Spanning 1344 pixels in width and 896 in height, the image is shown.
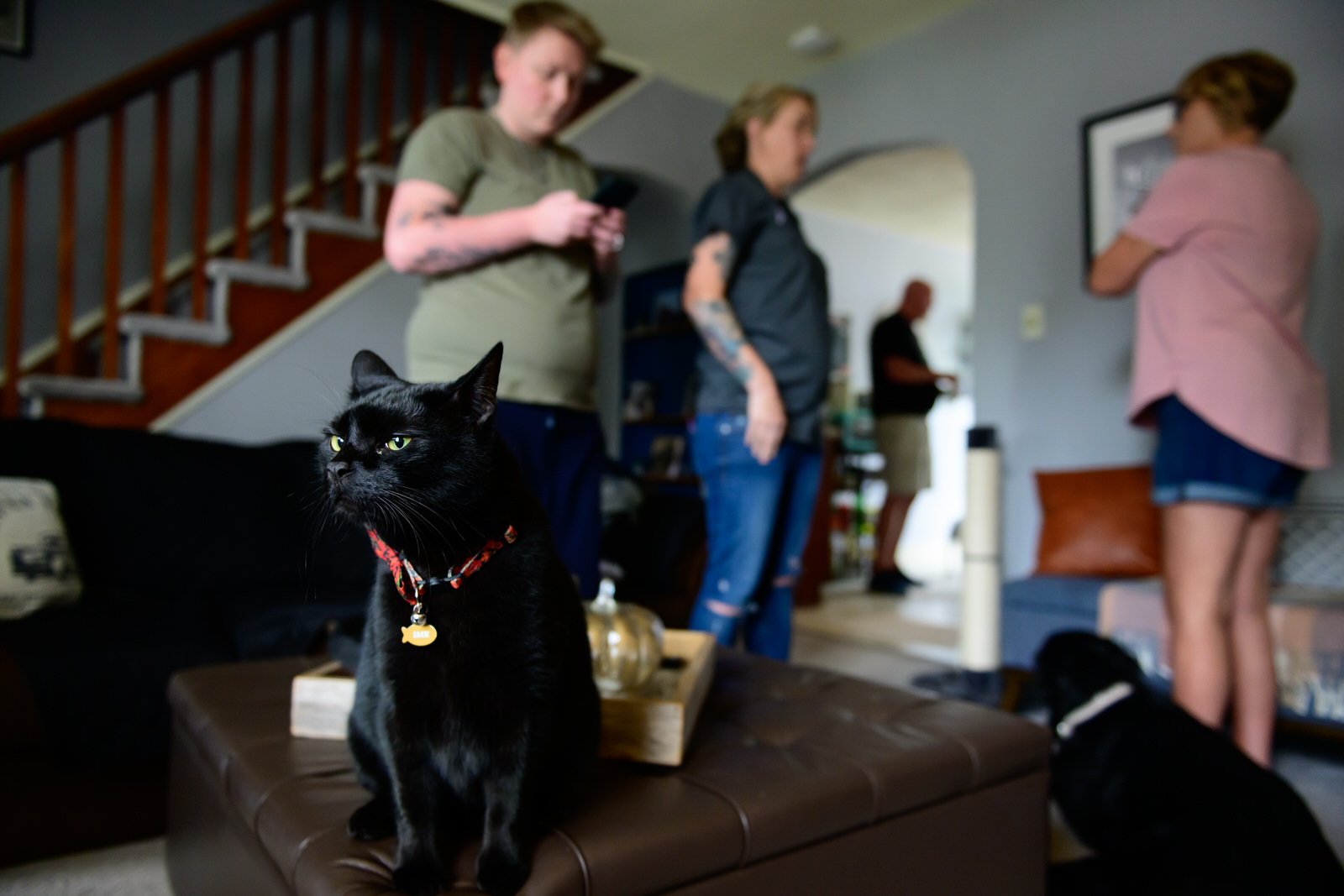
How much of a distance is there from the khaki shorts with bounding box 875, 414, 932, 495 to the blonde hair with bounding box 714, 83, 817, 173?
2859 mm

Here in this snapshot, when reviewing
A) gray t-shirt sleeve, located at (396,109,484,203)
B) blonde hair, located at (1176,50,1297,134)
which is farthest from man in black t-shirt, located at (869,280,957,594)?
gray t-shirt sleeve, located at (396,109,484,203)

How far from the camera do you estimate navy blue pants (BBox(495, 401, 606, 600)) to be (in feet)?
3.74

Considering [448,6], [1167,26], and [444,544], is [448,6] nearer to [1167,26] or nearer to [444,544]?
[1167,26]

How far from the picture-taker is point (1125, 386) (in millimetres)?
2748

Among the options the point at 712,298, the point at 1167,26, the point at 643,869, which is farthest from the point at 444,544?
the point at 1167,26

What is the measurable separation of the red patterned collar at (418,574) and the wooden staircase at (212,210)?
2416 millimetres

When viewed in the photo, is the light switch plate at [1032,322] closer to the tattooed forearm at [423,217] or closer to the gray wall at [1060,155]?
the gray wall at [1060,155]

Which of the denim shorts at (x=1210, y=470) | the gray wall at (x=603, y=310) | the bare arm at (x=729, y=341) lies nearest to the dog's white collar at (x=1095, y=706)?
the denim shorts at (x=1210, y=470)

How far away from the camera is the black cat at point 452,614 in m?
0.55

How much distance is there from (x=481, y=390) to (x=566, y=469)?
64 cm

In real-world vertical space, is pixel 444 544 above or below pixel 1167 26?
below

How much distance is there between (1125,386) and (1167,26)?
47.6 inches

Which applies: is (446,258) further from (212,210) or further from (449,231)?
(212,210)

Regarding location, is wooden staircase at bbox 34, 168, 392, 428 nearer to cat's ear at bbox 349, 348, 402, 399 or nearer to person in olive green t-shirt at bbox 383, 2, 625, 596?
person in olive green t-shirt at bbox 383, 2, 625, 596
